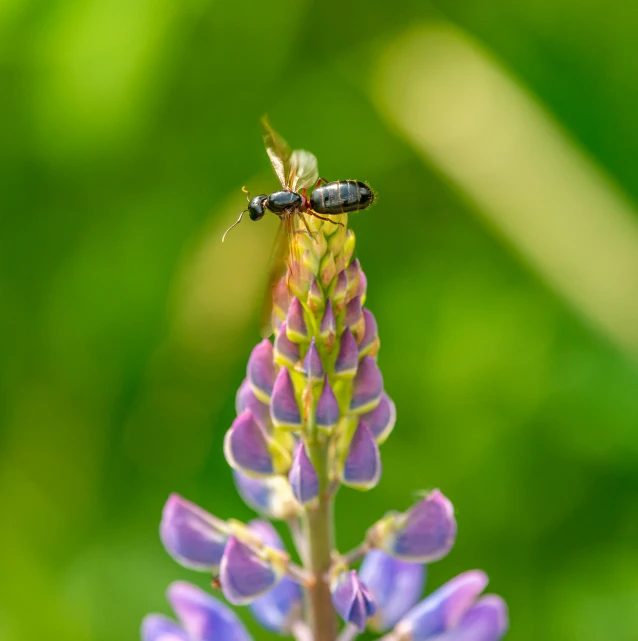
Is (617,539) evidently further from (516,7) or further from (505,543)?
(516,7)

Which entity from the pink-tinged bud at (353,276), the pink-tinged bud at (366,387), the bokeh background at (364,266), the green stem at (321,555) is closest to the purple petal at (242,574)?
the green stem at (321,555)

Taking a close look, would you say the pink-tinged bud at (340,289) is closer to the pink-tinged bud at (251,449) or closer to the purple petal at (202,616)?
the pink-tinged bud at (251,449)

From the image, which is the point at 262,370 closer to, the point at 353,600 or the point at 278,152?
the point at 353,600

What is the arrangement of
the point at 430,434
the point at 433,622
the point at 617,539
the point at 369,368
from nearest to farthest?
the point at 369,368 → the point at 433,622 → the point at 617,539 → the point at 430,434

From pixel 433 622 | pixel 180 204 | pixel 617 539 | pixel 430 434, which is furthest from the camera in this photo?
pixel 180 204

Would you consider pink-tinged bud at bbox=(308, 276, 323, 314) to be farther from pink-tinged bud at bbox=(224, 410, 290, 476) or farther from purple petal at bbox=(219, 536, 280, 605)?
purple petal at bbox=(219, 536, 280, 605)

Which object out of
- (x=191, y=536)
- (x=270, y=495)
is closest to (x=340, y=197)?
(x=270, y=495)

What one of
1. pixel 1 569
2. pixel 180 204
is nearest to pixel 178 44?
pixel 180 204
